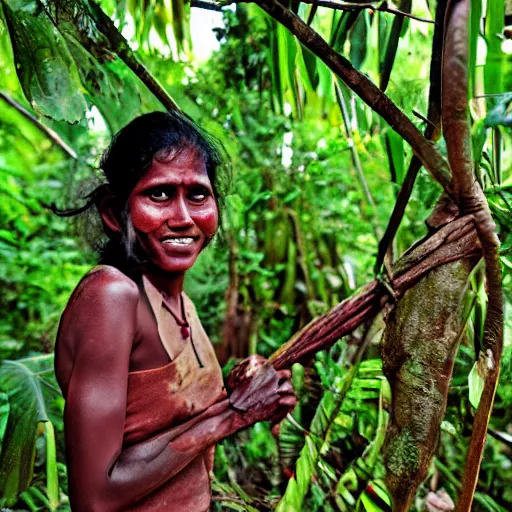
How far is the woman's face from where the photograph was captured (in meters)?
1.06

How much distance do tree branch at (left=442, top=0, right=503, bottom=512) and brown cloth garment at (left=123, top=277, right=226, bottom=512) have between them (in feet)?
1.91

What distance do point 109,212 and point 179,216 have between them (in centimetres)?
20

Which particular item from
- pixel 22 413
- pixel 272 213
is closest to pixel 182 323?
pixel 22 413

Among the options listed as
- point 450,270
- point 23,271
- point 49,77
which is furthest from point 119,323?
point 23,271

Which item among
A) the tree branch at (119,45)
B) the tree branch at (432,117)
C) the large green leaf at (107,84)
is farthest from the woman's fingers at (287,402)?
the large green leaf at (107,84)

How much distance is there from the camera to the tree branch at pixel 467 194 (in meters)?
0.78

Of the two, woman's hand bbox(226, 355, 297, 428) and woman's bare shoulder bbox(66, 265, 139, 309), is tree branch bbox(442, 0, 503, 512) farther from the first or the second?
woman's bare shoulder bbox(66, 265, 139, 309)

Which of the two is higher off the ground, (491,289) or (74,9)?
(74,9)

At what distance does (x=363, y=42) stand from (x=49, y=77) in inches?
29.8

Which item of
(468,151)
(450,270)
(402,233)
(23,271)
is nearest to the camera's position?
(468,151)

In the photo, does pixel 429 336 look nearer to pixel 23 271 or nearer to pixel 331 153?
pixel 331 153

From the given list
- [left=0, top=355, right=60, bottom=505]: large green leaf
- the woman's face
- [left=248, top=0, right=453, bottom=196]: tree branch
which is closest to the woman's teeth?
the woman's face

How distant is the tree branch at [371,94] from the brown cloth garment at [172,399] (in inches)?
22.9

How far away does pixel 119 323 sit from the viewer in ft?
3.09
